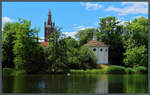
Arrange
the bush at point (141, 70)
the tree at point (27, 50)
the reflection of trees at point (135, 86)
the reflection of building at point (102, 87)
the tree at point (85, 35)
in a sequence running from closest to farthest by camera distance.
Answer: the reflection of building at point (102, 87) < the reflection of trees at point (135, 86) < the tree at point (27, 50) < the bush at point (141, 70) < the tree at point (85, 35)

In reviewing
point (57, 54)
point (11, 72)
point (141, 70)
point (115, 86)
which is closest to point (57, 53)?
point (57, 54)

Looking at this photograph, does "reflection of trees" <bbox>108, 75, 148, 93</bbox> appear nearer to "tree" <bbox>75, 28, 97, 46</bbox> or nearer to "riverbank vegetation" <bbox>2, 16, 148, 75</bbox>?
"riverbank vegetation" <bbox>2, 16, 148, 75</bbox>

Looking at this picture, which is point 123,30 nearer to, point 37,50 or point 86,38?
point 86,38

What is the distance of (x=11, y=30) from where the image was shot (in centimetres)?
2602

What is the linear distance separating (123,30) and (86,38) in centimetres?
557

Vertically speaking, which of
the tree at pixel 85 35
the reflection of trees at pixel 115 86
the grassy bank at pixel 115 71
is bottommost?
the grassy bank at pixel 115 71

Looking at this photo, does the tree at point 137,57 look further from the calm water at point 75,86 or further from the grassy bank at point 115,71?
the calm water at point 75,86

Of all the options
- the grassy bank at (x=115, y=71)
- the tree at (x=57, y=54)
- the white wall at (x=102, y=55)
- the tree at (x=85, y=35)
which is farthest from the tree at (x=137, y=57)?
the tree at (x=85, y=35)

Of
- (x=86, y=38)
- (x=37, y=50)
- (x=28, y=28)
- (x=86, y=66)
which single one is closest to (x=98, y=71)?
(x=86, y=66)

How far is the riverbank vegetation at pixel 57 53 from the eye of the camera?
956 inches

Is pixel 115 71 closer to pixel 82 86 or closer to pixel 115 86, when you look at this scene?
pixel 115 86

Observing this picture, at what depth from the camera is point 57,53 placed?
25.0 metres

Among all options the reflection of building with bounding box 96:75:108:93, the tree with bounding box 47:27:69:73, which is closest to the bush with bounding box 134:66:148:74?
the tree with bounding box 47:27:69:73

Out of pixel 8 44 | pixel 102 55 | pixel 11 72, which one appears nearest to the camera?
pixel 11 72
